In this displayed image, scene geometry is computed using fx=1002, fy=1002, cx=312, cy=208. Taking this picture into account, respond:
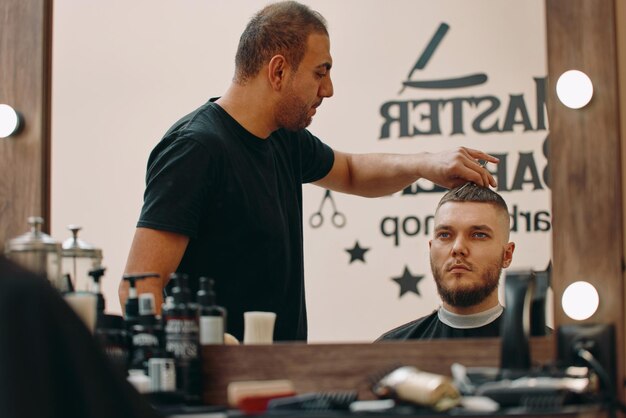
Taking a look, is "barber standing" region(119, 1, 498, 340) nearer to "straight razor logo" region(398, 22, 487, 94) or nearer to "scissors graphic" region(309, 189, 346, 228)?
"scissors graphic" region(309, 189, 346, 228)

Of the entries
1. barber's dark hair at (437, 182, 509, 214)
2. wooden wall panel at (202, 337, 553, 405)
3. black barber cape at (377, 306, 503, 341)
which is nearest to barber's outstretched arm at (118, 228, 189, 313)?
wooden wall panel at (202, 337, 553, 405)

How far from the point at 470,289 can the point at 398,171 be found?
0.98 feet

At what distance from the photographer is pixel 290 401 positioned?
163cm

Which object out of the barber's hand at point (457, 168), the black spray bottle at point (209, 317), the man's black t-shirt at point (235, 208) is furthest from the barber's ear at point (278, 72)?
the black spray bottle at point (209, 317)

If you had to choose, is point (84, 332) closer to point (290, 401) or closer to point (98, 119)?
point (290, 401)

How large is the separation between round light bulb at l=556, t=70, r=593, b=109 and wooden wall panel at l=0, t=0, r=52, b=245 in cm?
114

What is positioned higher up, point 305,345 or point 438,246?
point 438,246

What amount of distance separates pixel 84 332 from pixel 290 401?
80 cm

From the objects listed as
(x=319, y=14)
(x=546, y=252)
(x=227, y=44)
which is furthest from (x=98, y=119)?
(x=546, y=252)

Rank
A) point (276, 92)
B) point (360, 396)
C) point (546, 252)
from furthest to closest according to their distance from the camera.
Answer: point (276, 92) → point (546, 252) → point (360, 396)

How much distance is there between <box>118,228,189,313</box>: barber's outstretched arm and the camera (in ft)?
6.88

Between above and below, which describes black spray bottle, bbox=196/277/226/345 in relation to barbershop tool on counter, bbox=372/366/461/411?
above

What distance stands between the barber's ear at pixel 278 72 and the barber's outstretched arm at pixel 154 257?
384 millimetres

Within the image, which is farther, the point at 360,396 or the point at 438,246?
the point at 438,246
